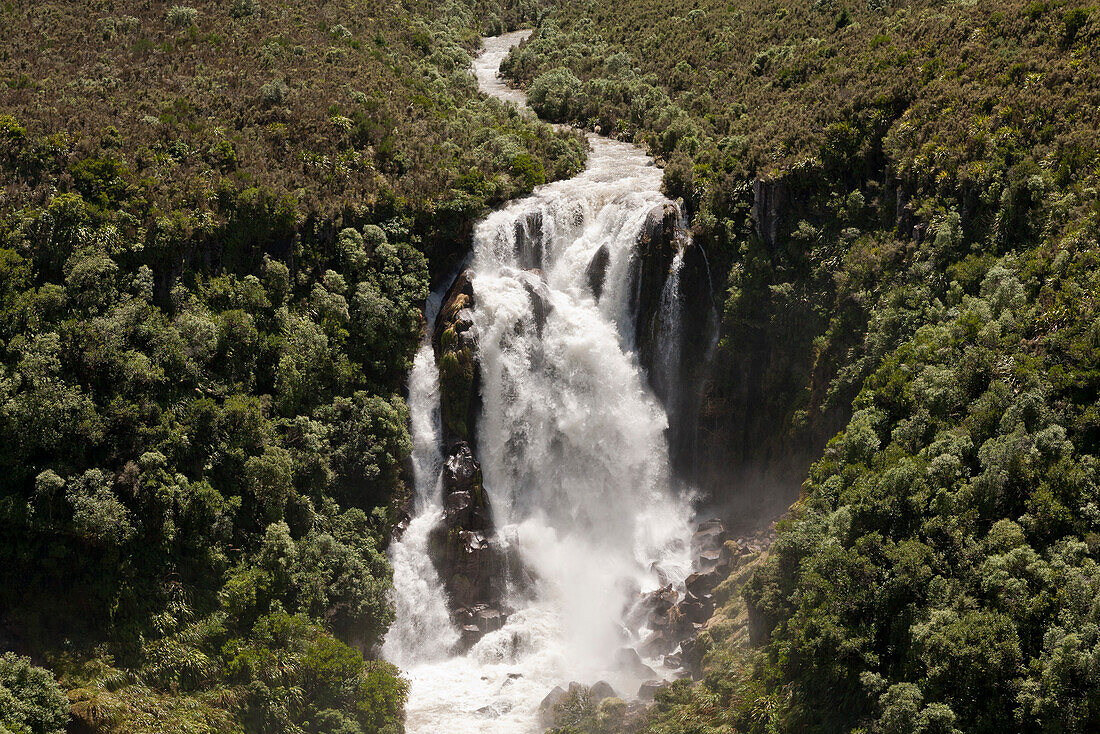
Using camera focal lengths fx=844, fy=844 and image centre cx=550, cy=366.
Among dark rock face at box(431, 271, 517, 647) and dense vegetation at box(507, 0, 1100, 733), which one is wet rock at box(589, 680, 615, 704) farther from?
dark rock face at box(431, 271, 517, 647)

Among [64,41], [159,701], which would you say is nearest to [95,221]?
[159,701]

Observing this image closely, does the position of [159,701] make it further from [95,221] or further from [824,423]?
[824,423]

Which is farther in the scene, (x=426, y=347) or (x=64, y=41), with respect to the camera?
(x=64, y=41)

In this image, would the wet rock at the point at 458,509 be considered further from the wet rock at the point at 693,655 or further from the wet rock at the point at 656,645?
the wet rock at the point at 693,655

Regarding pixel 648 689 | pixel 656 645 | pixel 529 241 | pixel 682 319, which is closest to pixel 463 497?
pixel 656 645

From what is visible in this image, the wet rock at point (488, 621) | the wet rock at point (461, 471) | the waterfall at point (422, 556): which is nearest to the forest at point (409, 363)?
the waterfall at point (422, 556)

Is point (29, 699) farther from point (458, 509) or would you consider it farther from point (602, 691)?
point (602, 691)
